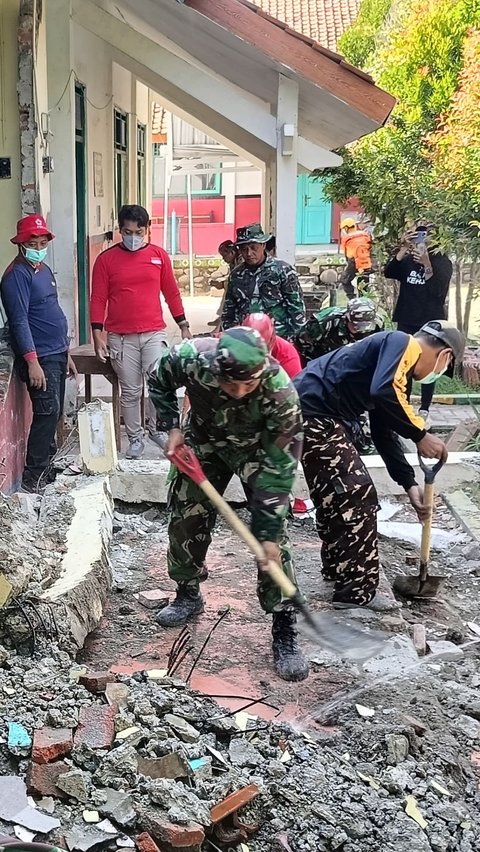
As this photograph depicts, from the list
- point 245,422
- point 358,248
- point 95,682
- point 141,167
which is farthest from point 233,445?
point 141,167

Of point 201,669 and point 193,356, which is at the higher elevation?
point 193,356

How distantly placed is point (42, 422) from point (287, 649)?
2.92 metres

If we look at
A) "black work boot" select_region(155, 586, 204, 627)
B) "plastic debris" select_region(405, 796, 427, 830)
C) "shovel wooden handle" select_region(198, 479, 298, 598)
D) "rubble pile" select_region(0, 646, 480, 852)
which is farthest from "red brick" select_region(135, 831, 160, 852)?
"black work boot" select_region(155, 586, 204, 627)

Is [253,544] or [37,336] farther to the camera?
[37,336]

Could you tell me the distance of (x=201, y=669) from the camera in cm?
422

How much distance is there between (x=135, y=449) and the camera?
24.2 ft

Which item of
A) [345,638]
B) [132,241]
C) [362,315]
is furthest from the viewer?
[132,241]

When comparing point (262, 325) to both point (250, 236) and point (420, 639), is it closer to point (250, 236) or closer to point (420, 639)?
point (420, 639)

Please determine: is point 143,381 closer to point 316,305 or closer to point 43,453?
point 43,453

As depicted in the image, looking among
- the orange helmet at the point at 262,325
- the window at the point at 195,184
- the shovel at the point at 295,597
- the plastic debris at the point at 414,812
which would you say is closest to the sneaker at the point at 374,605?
the shovel at the point at 295,597

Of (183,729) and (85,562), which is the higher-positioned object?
(85,562)

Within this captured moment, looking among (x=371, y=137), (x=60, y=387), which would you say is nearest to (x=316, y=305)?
(x=371, y=137)

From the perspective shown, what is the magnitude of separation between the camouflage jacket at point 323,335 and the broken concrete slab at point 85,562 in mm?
1492

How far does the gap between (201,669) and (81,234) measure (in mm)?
7111
